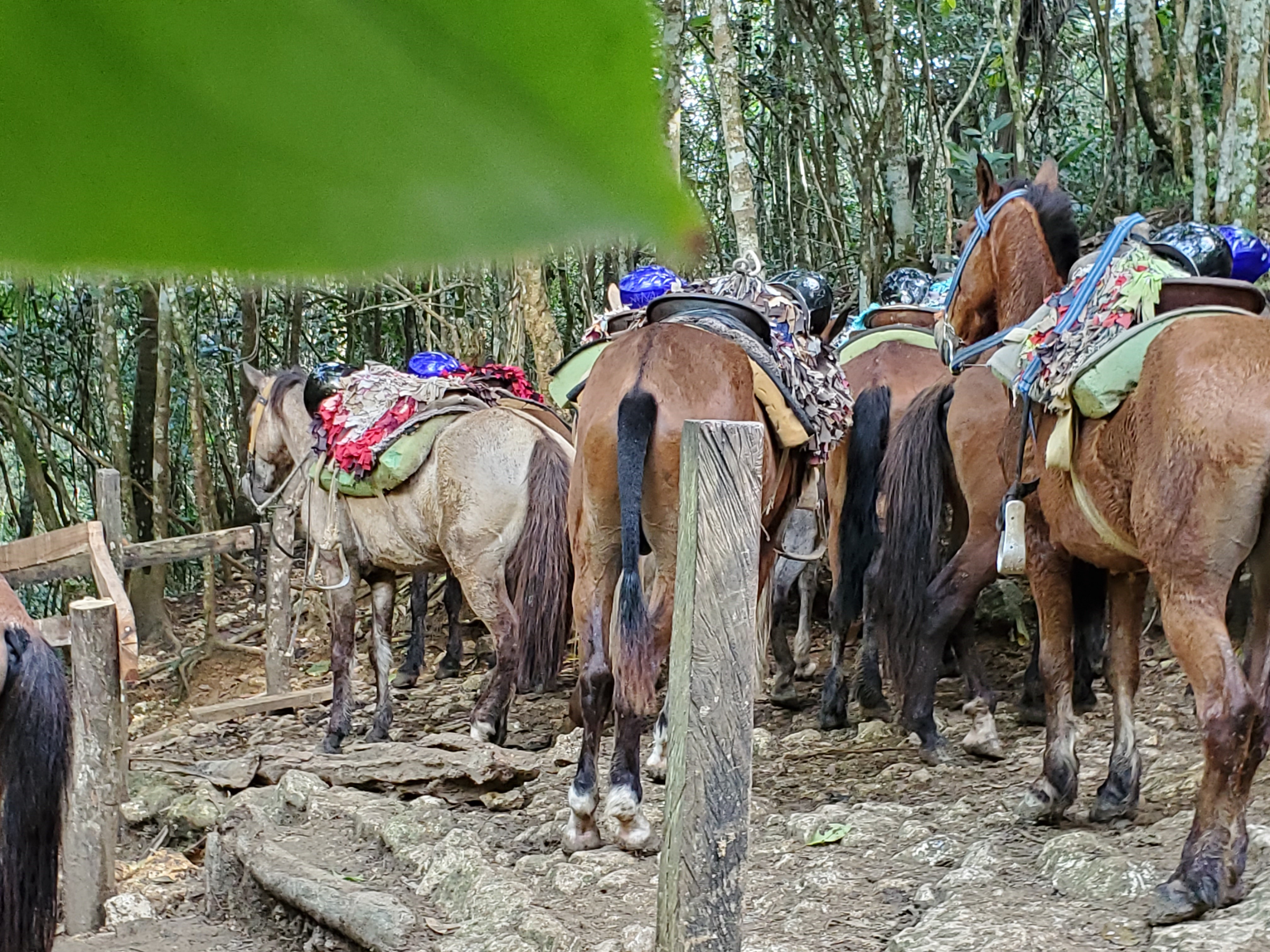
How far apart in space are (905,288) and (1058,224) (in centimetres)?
212

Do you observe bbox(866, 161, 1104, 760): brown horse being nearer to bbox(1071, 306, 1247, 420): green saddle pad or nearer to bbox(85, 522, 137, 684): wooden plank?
bbox(1071, 306, 1247, 420): green saddle pad

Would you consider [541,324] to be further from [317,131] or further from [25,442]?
[317,131]

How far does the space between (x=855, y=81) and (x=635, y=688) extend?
5.44 meters

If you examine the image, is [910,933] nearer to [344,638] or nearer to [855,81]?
[344,638]

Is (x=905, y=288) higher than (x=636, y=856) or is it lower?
higher

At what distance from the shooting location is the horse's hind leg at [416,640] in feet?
21.4

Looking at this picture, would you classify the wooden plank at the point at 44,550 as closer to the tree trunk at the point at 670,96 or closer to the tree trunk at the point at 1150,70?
the tree trunk at the point at 670,96

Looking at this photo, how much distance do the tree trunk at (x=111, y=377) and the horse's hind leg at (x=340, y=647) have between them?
1.95 metres

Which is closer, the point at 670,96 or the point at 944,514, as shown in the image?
the point at 670,96

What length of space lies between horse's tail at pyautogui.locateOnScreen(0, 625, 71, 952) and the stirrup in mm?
2541

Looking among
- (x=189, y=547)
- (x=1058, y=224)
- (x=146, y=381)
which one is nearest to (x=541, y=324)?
(x=1058, y=224)

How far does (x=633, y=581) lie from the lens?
9.84 feet

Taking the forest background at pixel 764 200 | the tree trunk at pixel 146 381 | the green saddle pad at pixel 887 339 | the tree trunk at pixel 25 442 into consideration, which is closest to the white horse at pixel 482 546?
the forest background at pixel 764 200

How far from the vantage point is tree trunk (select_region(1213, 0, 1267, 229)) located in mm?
3979
